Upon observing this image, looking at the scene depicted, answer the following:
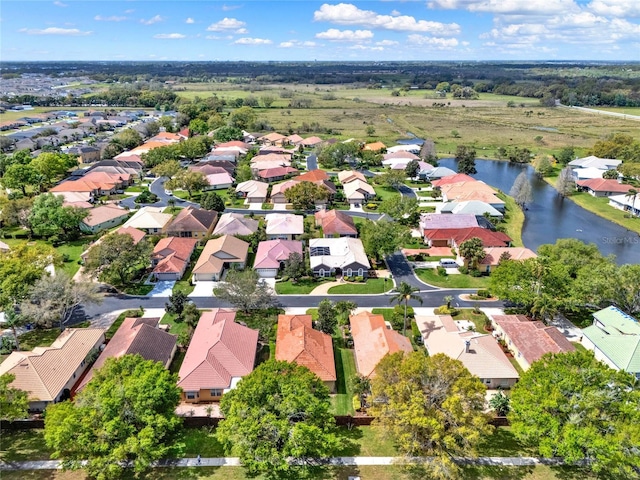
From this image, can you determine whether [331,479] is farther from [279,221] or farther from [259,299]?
[279,221]

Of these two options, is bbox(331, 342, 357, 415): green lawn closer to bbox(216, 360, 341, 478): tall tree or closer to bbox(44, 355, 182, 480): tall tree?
bbox(216, 360, 341, 478): tall tree

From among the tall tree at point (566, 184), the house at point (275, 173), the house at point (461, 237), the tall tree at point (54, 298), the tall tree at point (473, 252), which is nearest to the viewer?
the tall tree at point (54, 298)

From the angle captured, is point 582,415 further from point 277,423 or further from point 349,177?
point 349,177

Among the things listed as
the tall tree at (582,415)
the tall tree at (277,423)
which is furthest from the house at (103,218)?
the tall tree at (582,415)

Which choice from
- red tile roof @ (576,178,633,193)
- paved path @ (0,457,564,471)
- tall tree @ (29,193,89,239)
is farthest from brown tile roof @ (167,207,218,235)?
red tile roof @ (576,178,633,193)

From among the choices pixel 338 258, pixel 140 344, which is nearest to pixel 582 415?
pixel 140 344

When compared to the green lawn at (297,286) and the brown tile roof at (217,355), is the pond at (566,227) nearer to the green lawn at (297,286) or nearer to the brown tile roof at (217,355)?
the green lawn at (297,286)
